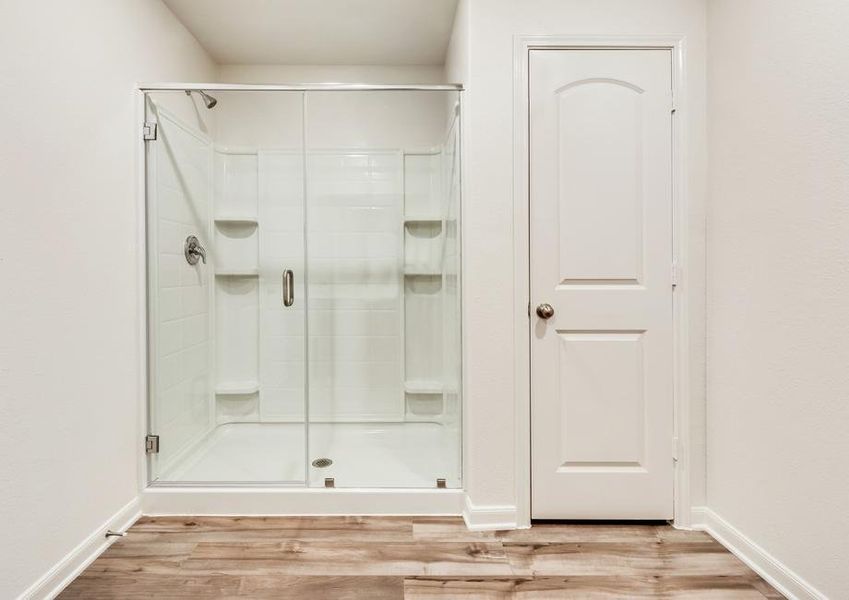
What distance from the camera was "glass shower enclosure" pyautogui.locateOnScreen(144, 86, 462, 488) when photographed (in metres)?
2.31

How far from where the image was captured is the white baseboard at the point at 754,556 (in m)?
1.54

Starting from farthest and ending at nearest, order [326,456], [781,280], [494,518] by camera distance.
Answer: [326,456] → [494,518] → [781,280]

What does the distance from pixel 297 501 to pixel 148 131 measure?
6.04ft

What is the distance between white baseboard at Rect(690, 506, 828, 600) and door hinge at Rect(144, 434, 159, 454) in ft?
7.94

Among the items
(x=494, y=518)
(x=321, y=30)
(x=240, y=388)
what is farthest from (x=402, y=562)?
(x=321, y=30)

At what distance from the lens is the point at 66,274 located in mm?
1683

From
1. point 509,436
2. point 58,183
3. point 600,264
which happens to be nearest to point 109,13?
point 58,183

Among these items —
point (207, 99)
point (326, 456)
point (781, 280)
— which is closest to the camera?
point (781, 280)

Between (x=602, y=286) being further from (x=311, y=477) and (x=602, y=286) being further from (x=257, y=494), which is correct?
(x=257, y=494)

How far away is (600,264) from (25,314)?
212 centimetres

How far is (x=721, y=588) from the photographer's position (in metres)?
1.63

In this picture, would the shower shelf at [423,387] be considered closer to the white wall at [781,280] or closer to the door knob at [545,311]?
the door knob at [545,311]

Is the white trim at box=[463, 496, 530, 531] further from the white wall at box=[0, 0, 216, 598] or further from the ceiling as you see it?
the ceiling

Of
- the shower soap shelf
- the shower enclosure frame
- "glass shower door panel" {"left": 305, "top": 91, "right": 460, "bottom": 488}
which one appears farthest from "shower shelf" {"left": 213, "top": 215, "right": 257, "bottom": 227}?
the shower enclosure frame
